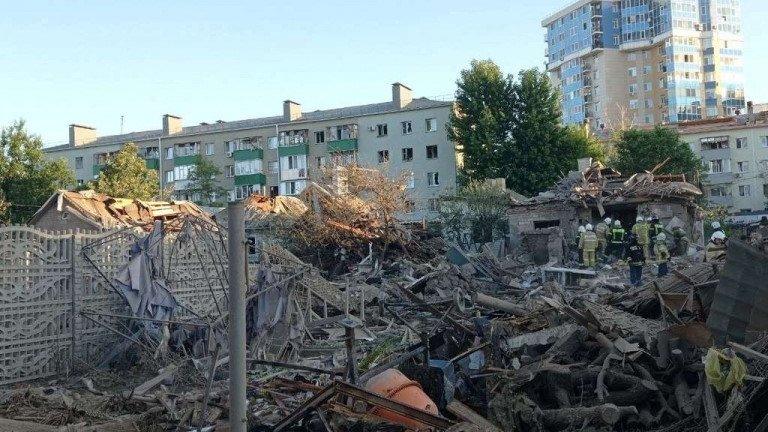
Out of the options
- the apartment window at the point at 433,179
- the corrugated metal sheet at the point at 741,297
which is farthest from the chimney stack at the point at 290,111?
the corrugated metal sheet at the point at 741,297

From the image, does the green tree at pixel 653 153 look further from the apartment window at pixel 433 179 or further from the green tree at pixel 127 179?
the green tree at pixel 127 179

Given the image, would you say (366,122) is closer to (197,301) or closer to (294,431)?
(197,301)

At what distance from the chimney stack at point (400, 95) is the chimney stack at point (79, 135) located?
30058 mm

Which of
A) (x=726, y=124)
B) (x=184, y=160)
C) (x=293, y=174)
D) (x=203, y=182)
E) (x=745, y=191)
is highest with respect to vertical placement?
(x=726, y=124)

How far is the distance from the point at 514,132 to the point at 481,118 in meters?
2.23

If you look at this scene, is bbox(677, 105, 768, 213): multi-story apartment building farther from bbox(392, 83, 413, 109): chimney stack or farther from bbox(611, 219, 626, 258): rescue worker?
bbox(611, 219, 626, 258): rescue worker

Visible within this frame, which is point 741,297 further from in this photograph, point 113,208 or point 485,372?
point 113,208

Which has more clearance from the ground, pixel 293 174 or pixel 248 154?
pixel 248 154

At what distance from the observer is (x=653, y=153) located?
45.2m

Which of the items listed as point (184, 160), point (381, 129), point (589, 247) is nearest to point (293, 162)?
point (381, 129)

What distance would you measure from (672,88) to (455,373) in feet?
305

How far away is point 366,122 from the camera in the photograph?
54531mm

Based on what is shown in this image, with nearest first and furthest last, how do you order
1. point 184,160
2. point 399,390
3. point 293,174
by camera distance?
point 399,390, point 293,174, point 184,160

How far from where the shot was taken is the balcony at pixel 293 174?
56.1 m
